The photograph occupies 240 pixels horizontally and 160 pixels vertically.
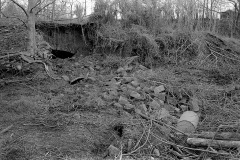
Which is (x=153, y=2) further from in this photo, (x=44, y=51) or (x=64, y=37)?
(x=44, y=51)

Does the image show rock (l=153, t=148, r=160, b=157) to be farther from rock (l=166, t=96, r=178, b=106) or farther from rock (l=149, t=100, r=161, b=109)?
rock (l=166, t=96, r=178, b=106)

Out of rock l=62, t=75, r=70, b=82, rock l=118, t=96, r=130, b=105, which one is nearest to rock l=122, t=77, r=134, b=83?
rock l=118, t=96, r=130, b=105

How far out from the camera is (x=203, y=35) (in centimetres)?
1072

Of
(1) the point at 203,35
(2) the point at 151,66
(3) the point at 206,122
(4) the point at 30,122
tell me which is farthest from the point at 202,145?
(1) the point at 203,35

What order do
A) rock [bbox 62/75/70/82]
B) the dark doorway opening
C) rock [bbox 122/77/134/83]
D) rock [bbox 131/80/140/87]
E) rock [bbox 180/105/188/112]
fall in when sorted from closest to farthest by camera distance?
rock [bbox 180/105/188/112] → rock [bbox 131/80/140/87] → rock [bbox 122/77/134/83] → rock [bbox 62/75/70/82] → the dark doorway opening

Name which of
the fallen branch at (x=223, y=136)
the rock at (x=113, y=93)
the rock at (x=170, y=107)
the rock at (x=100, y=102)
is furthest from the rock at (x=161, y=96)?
the fallen branch at (x=223, y=136)

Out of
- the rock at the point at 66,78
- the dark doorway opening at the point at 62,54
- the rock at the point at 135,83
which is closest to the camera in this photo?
the rock at the point at 135,83

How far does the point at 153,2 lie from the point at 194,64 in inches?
135

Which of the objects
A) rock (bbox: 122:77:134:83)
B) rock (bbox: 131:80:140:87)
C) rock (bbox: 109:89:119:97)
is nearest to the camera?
rock (bbox: 109:89:119:97)

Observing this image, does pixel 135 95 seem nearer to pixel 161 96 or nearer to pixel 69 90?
pixel 161 96

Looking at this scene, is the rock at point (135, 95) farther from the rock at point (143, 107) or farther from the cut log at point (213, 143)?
the cut log at point (213, 143)

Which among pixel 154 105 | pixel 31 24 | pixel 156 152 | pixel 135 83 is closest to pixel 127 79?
pixel 135 83

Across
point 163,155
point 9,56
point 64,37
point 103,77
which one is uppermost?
point 64,37

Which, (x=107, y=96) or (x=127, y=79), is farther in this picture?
(x=127, y=79)
